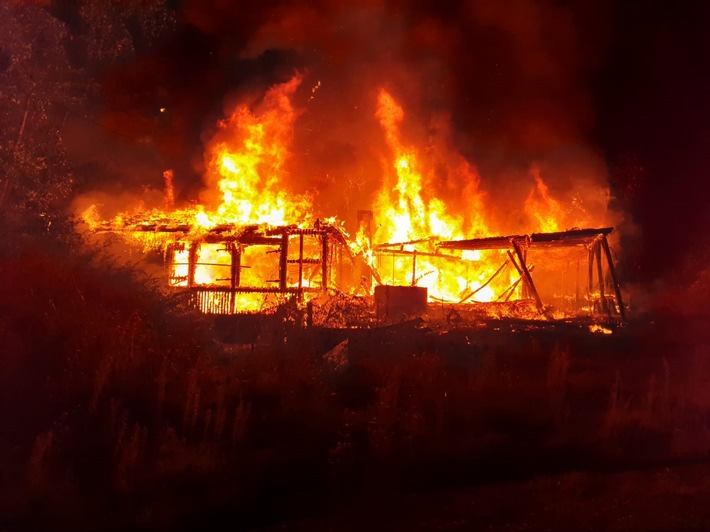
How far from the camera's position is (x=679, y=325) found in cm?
1616

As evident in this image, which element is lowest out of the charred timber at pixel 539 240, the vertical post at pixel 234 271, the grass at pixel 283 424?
the grass at pixel 283 424

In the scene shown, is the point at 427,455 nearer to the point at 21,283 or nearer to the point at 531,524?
the point at 531,524

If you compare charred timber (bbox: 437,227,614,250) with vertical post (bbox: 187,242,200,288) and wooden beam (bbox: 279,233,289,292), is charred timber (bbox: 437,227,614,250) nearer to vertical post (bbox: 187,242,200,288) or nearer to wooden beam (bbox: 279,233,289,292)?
wooden beam (bbox: 279,233,289,292)

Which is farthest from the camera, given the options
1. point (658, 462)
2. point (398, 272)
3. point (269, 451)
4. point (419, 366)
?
point (398, 272)

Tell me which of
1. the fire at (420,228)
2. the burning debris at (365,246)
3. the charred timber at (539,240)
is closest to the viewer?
the charred timber at (539,240)

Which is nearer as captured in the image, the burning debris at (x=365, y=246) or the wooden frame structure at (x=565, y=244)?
the wooden frame structure at (x=565, y=244)

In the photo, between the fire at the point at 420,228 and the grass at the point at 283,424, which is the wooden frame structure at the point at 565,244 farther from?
the grass at the point at 283,424

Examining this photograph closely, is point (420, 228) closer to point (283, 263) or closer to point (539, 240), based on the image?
point (539, 240)

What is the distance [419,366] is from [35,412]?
531 cm

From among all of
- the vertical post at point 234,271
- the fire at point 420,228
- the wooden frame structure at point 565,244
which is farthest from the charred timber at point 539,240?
the vertical post at point 234,271

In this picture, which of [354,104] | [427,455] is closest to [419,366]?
[427,455]

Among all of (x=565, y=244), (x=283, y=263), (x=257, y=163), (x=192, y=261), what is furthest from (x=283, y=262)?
(x=565, y=244)

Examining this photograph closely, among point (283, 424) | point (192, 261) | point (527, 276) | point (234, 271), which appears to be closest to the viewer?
point (283, 424)

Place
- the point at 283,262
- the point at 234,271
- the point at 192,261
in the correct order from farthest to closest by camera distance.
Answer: the point at 192,261 → the point at 234,271 → the point at 283,262
